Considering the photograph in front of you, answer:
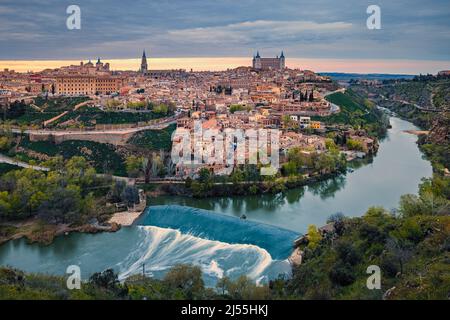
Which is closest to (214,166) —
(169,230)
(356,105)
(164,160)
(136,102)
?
(164,160)

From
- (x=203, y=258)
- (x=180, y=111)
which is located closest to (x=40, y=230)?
(x=203, y=258)

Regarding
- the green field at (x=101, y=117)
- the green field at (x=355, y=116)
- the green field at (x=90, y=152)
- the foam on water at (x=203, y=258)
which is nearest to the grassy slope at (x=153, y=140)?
the green field at (x=90, y=152)

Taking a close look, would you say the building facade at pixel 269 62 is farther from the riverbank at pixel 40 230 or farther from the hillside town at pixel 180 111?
the riverbank at pixel 40 230

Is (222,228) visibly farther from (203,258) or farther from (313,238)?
(313,238)

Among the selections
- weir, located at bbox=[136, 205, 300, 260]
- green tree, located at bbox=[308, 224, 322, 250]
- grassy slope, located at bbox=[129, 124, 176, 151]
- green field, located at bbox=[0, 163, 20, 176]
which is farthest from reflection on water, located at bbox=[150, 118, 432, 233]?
green field, located at bbox=[0, 163, 20, 176]

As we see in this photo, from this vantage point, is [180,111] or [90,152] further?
[180,111]

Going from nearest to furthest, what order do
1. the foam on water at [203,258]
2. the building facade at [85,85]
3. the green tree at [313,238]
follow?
the foam on water at [203,258] < the green tree at [313,238] < the building facade at [85,85]
